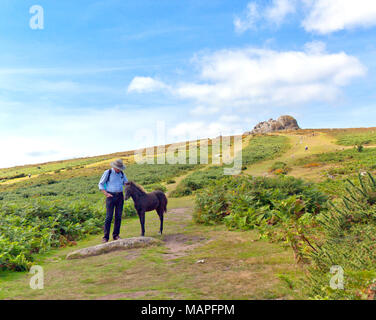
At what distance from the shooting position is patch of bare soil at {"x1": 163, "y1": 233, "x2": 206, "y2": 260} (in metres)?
7.11

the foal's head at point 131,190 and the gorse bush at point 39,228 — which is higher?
the foal's head at point 131,190

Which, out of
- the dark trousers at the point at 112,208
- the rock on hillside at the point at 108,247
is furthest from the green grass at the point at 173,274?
the dark trousers at the point at 112,208

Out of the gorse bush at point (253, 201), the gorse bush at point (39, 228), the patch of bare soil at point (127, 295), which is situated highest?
the gorse bush at point (253, 201)

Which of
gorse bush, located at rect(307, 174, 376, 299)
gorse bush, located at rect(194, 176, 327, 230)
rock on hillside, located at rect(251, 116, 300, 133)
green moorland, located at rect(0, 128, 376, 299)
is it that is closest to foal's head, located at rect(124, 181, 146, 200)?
green moorland, located at rect(0, 128, 376, 299)

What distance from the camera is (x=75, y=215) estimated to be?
12.6 meters

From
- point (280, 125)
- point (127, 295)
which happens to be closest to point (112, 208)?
point (127, 295)

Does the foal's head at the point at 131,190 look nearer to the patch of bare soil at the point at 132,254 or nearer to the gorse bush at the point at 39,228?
the patch of bare soil at the point at 132,254

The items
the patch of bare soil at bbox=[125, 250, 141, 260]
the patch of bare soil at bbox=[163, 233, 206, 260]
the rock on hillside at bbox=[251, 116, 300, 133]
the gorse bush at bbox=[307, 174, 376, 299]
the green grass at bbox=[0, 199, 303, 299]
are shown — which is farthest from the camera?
the rock on hillside at bbox=[251, 116, 300, 133]

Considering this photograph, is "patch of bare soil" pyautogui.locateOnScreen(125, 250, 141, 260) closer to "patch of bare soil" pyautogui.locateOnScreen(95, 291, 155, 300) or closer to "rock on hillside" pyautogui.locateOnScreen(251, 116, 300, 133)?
"patch of bare soil" pyautogui.locateOnScreen(95, 291, 155, 300)

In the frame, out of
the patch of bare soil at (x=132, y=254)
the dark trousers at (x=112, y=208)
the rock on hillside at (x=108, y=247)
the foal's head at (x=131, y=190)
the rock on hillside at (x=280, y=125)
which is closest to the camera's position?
the patch of bare soil at (x=132, y=254)

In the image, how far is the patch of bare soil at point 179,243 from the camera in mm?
7105

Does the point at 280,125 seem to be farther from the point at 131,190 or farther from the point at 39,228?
the point at 131,190

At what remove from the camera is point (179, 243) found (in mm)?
8305
